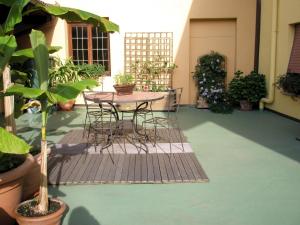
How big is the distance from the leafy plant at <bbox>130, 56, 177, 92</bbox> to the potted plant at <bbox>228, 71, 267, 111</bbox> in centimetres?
172

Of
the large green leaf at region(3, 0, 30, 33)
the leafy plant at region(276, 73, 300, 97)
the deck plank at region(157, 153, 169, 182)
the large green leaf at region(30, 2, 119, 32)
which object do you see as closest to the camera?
the large green leaf at region(3, 0, 30, 33)

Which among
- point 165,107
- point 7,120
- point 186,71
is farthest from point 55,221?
point 186,71

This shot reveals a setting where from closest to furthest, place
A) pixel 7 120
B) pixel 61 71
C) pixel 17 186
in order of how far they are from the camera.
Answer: pixel 17 186
pixel 7 120
pixel 61 71

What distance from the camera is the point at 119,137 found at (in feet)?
19.4

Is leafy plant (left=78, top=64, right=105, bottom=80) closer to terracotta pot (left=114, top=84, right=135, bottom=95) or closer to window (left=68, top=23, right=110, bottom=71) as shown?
window (left=68, top=23, right=110, bottom=71)

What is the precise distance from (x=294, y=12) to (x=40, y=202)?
670cm

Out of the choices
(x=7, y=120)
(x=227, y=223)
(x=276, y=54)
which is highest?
(x=276, y=54)

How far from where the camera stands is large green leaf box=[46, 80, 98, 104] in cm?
244

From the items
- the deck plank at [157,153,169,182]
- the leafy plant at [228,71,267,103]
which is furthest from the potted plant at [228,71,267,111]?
the deck plank at [157,153,169,182]

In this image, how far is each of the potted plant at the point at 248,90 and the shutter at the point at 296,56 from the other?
119 centimetres

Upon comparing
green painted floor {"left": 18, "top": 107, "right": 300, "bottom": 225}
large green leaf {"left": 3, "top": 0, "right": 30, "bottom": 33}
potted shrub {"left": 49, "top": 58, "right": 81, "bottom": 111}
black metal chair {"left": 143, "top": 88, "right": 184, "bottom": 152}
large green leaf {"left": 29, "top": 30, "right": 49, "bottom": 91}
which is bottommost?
green painted floor {"left": 18, "top": 107, "right": 300, "bottom": 225}

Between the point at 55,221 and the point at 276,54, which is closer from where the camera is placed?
the point at 55,221

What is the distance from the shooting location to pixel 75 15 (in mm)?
3334

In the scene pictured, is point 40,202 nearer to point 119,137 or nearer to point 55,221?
point 55,221
